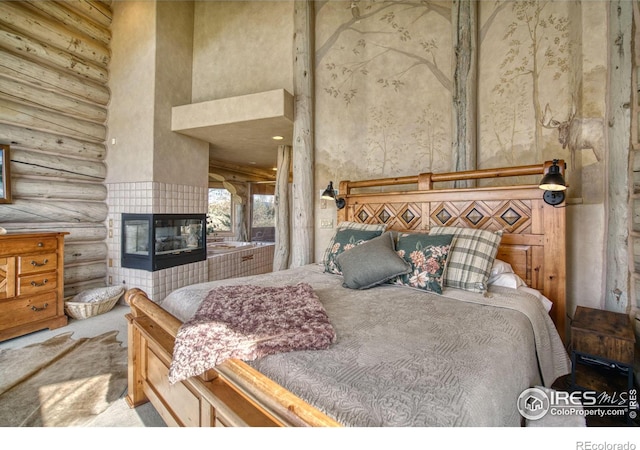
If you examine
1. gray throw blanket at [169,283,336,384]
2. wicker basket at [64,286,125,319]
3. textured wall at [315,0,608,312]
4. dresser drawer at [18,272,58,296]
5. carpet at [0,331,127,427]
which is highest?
textured wall at [315,0,608,312]

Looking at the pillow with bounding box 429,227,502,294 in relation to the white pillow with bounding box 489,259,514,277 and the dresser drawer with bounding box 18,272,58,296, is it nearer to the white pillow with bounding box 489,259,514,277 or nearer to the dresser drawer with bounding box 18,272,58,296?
the white pillow with bounding box 489,259,514,277

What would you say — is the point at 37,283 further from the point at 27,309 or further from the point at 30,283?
the point at 27,309

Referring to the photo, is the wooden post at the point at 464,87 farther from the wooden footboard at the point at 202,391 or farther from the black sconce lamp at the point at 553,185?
the wooden footboard at the point at 202,391

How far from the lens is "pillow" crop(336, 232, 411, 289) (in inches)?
77.4

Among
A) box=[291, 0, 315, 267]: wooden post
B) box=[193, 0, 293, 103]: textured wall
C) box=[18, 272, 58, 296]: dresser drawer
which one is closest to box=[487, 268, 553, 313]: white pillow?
box=[291, 0, 315, 267]: wooden post

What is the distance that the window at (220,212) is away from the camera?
6578 millimetres

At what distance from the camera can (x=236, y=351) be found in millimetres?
979

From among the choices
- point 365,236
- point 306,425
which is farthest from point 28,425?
point 365,236

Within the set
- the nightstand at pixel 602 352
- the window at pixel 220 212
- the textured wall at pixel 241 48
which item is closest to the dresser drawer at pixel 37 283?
the textured wall at pixel 241 48

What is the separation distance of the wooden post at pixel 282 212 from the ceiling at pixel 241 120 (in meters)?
0.24

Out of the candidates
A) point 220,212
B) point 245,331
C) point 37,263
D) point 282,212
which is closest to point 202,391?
point 245,331

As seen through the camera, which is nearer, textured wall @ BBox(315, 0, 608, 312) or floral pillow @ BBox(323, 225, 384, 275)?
textured wall @ BBox(315, 0, 608, 312)

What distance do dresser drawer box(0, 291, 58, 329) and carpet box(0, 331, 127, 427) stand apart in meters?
0.35

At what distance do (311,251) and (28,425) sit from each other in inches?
97.4
